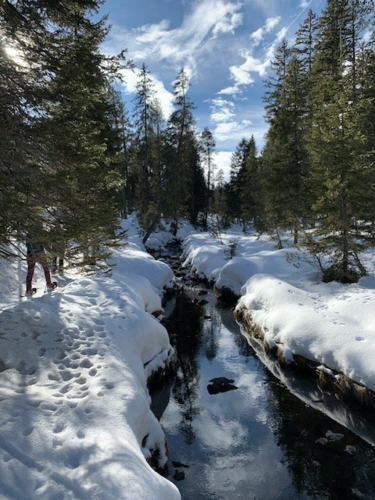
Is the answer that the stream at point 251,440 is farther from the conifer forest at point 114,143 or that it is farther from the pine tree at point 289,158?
the pine tree at point 289,158

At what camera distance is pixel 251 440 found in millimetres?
7297

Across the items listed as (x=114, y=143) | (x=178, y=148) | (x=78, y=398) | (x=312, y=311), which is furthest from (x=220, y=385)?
(x=178, y=148)

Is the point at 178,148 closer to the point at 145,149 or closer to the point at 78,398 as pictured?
the point at 145,149

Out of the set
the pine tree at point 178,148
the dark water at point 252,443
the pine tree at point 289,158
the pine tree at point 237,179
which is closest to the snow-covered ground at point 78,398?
the dark water at point 252,443

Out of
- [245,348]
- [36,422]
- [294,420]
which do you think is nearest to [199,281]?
[245,348]

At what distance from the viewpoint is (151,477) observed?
3.92m

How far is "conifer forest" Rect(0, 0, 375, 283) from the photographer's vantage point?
17.0 ft

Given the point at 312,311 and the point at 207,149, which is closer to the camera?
the point at 312,311

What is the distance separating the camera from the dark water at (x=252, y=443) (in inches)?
236

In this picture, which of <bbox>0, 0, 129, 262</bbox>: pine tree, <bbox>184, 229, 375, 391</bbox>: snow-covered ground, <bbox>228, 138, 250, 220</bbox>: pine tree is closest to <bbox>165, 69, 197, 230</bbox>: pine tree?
<bbox>228, 138, 250, 220</bbox>: pine tree

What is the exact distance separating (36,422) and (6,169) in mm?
3633

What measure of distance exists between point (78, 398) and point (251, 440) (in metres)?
4.33

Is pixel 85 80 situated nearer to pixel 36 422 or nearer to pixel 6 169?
pixel 6 169

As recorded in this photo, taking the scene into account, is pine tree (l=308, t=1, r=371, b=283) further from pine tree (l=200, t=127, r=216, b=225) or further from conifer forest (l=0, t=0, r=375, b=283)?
pine tree (l=200, t=127, r=216, b=225)
